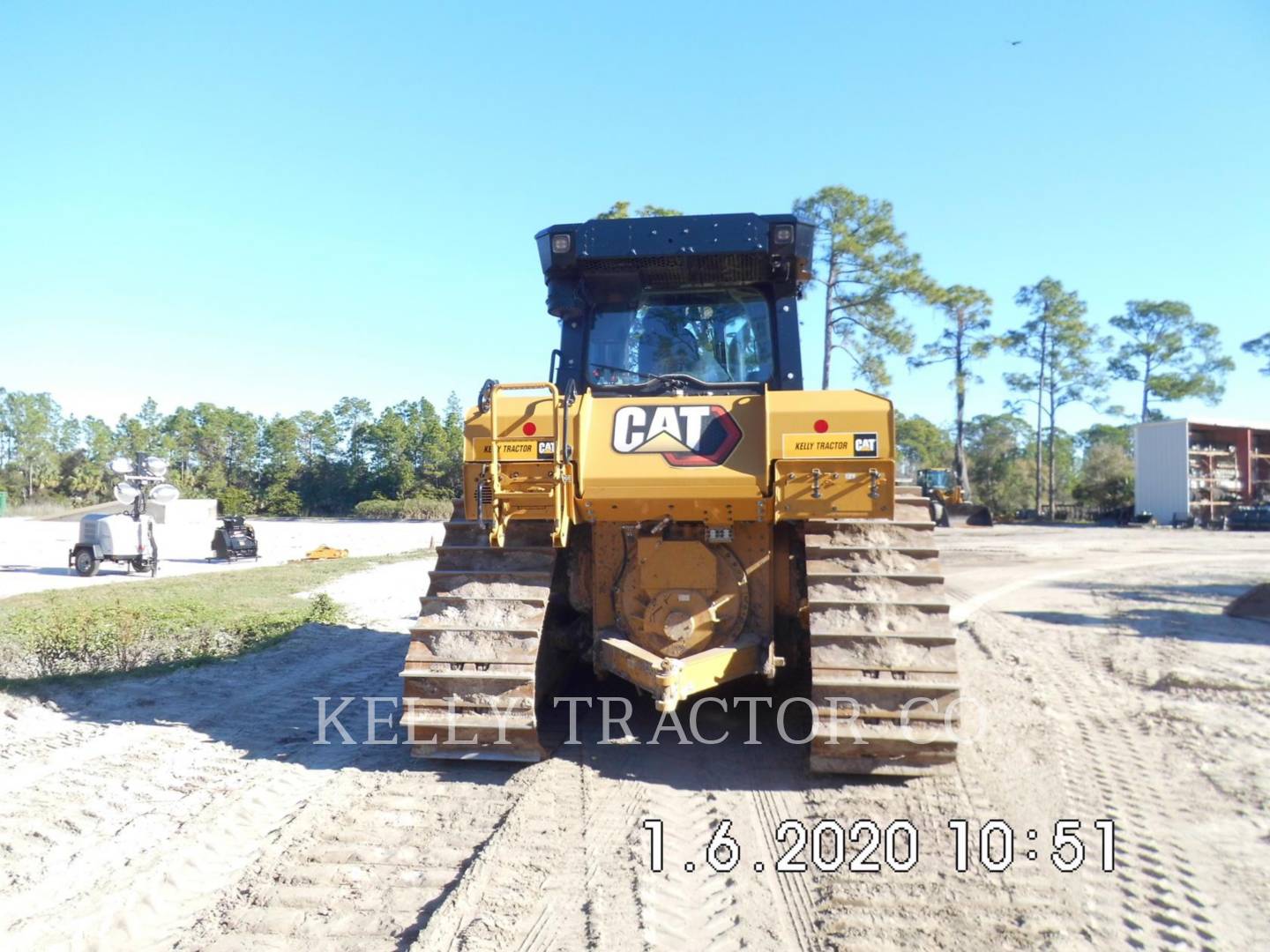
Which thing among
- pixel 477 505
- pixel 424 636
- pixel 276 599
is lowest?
pixel 276 599

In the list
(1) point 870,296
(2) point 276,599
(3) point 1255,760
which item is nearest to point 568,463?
(3) point 1255,760

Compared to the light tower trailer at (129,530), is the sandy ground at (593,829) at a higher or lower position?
lower

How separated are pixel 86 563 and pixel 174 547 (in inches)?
283

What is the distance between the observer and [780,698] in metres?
5.82

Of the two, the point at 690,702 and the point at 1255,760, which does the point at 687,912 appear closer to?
the point at 690,702

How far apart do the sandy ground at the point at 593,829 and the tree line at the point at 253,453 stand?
53138 millimetres

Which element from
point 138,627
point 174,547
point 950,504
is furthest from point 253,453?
point 138,627

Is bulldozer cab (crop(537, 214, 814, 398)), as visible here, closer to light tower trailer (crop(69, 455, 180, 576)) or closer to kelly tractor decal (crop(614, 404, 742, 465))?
kelly tractor decal (crop(614, 404, 742, 465))

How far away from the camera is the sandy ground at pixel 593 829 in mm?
3029

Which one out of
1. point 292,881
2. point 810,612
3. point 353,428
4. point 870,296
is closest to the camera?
point 292,881

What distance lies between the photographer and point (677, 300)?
5.77 meters

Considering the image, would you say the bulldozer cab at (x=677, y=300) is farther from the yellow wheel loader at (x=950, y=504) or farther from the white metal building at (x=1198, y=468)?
the white metal building at (x=1198, y=468)

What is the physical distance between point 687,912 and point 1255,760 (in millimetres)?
3729

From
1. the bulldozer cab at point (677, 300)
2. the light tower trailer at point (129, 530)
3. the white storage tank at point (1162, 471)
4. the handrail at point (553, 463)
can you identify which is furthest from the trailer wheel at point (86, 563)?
the white storage tank at point (1162, 471)
